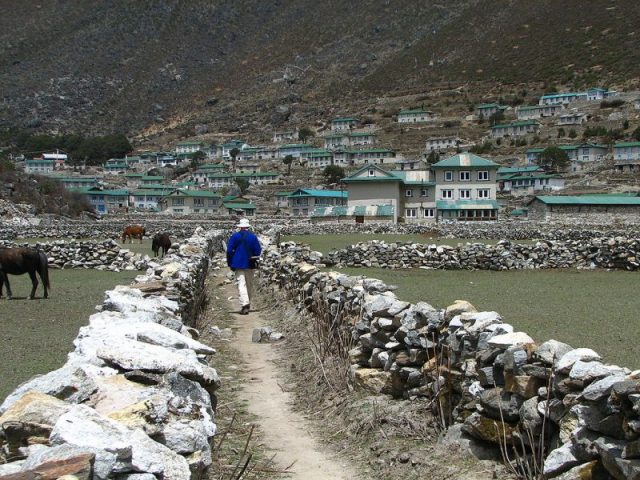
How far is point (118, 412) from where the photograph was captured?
4.68 meters

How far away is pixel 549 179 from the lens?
4390 inches

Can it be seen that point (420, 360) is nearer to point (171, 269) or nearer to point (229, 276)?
point (171, 269)

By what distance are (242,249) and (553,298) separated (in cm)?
682

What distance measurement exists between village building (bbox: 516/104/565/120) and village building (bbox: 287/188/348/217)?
72977 millimetres

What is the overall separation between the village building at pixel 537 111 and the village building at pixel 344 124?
125 ft

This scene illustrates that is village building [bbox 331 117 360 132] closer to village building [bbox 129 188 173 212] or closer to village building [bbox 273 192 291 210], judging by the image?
village building [bbox 129 188 173 212]

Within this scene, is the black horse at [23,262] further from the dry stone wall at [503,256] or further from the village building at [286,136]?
the village building at [286,136]

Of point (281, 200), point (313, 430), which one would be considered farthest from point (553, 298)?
point (281, 200)

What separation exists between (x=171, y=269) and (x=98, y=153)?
17108 cm

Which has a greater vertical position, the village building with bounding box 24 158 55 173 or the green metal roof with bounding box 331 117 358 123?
the green metal roof with bounding box 331 117 358 123

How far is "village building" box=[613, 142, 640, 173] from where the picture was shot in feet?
378

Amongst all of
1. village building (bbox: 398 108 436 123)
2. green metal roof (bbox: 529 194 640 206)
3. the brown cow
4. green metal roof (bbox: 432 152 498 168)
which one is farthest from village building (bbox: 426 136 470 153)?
the brown cow

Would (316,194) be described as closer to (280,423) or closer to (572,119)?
(572,119)

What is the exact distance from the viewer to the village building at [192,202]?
363ft
